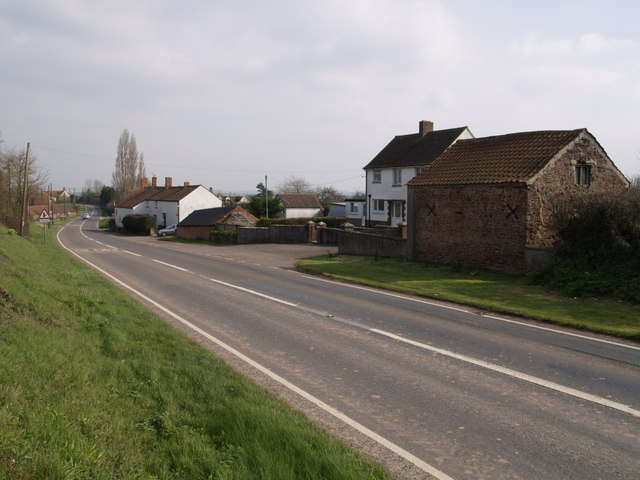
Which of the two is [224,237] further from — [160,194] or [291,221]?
[160,194]

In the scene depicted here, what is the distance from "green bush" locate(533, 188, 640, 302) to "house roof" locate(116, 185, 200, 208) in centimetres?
5807

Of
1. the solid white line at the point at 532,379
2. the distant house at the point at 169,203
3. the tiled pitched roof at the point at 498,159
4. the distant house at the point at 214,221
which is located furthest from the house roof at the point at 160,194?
the solid white line at the point at 532,379

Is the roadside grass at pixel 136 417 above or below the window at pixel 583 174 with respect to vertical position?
below

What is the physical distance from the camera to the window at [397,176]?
43375 mm

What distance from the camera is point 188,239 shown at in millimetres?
55062

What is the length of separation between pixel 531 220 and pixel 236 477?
56.7 ft

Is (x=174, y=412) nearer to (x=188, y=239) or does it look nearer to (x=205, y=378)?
(x=205, y=378)

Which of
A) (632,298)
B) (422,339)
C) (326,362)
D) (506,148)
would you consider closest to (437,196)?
(506,148)

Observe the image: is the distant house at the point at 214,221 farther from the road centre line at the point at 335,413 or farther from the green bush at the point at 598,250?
the road centre line at the point at 335,413

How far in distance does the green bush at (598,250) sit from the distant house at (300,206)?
5788cm

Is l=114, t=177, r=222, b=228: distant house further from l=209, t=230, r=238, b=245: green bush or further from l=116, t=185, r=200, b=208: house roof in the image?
l=209, t=230, r=238, b=245: green bush

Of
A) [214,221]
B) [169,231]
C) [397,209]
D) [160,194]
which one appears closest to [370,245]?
[397,209]

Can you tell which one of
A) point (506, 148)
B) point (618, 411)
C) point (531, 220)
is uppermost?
point (506, 148)

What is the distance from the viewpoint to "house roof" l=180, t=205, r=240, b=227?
5177cm
